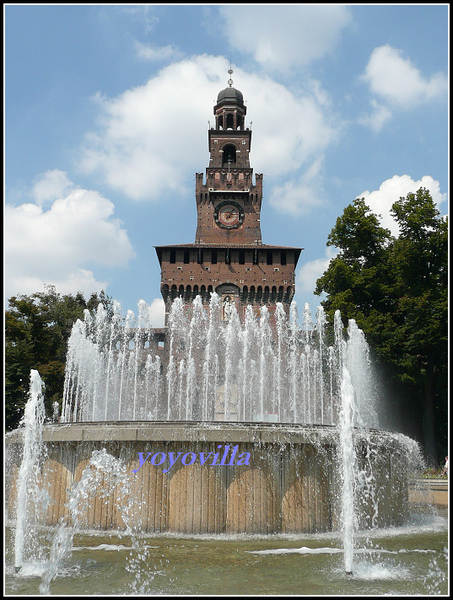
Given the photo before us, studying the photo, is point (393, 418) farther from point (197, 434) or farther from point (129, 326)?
point (197, 434)

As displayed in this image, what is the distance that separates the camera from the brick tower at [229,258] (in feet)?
118

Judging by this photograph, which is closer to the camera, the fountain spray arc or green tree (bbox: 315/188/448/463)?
the fountain spray arc

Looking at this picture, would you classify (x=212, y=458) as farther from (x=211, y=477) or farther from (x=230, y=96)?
(x=230, y=96)

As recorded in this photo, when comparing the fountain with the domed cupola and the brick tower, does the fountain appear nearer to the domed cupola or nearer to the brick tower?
the brick tower

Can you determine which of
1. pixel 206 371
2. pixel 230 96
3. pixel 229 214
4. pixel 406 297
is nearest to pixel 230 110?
A: pixel 230 96

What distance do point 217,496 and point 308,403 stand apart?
19.7 m

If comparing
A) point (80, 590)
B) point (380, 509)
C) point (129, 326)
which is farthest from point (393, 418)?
point (80, 590)

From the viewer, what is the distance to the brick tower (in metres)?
35.9

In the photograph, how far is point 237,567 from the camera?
4992mm

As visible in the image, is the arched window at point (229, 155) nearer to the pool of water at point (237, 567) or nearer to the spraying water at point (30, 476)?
the spraying water at point (30, 476)

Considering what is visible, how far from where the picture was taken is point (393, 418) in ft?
75.4

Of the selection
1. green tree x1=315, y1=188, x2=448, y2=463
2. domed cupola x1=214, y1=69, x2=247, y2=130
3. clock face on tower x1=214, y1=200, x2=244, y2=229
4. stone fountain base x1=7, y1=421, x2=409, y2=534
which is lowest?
stone fountain base x1=7, y1=421, x2=409, y2=534

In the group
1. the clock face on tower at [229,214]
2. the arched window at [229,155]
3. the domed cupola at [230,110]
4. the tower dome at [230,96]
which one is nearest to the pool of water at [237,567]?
the clock face on tower at [229,214]

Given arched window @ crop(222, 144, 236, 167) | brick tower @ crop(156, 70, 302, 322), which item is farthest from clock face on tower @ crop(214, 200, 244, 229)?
arched window @ crop(222, 144, 236, 167)
